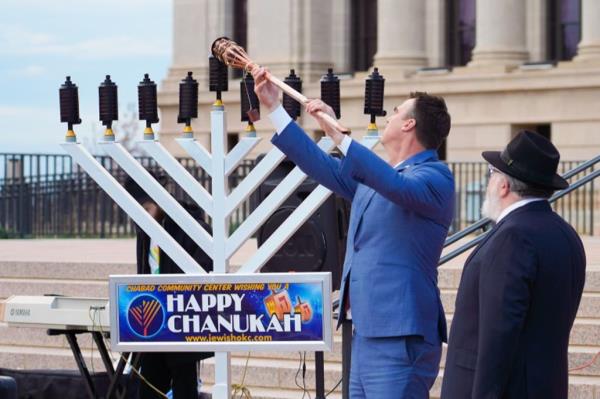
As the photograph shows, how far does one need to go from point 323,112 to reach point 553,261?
127 centimetres

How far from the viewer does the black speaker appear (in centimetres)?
866

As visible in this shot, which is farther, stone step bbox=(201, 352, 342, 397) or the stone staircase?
stone step bbox=(201, 352, 342, 397)

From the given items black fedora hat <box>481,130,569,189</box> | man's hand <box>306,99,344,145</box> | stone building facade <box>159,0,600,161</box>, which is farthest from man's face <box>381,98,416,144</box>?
stone building facade <box>159,0,600,161</box>

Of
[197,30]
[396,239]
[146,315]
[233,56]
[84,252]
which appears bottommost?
[84,252]

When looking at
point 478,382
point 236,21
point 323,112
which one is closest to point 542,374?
point 478,382

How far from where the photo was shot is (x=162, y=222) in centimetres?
945

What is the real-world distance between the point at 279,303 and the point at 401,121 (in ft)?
5.24

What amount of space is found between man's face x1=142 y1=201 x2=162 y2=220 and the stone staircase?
5.94ft

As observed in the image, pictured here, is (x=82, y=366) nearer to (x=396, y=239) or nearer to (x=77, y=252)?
(x=396, y=239)

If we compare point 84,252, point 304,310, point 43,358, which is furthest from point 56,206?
point 304,310

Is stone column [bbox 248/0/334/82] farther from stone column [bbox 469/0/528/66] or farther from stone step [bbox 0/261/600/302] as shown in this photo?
stone step [bbox 0/261/600/302]

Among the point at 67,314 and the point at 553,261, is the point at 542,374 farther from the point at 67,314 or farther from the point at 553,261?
the point at 67,314

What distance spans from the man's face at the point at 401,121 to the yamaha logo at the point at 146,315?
6.38 feet

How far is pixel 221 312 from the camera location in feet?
25.6
